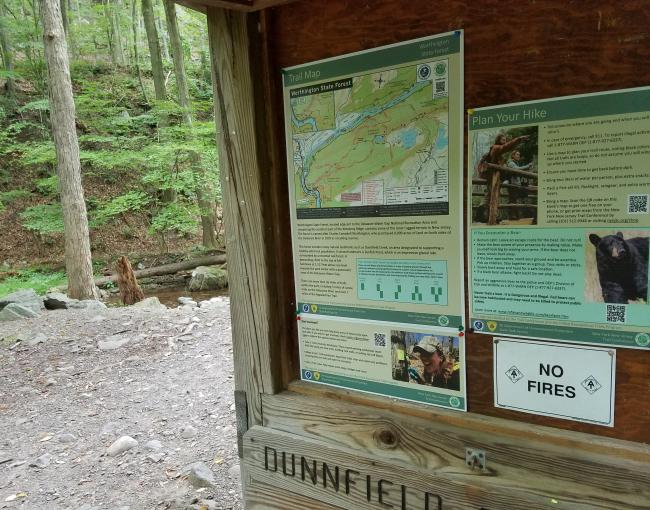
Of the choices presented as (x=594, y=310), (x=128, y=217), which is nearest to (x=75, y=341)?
(x=594, y=310)

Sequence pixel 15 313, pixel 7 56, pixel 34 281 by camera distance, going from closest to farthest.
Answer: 1. pixel 15 313
2. pixel 34 281
3. pixel 7 56

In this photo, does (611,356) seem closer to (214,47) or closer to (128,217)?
(214,47)

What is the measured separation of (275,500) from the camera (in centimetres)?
158

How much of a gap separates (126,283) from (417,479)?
28.8ft

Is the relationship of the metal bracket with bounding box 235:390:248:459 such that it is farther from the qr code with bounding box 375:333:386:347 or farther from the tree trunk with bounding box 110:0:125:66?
the tree trunk with bounding box 110:0:125:66

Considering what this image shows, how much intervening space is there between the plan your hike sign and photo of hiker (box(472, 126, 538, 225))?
5 centimetres

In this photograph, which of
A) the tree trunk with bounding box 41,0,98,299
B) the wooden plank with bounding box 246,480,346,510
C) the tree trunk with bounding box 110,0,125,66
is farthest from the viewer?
the tree trunk with bounding box 110,0,125,66

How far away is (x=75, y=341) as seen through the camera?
237 inches

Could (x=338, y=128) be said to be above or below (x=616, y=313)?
above

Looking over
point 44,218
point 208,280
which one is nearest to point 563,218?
point 208,280

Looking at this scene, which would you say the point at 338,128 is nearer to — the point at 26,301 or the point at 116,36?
the point at 26,301

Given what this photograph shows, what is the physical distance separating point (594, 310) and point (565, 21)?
0.69 meters

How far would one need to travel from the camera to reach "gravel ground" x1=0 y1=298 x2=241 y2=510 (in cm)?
318

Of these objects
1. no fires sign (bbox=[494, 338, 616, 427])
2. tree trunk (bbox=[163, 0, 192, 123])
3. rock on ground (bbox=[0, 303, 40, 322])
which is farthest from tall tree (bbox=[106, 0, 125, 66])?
no fires sign (bbox=[494, 338, 616, 427])
